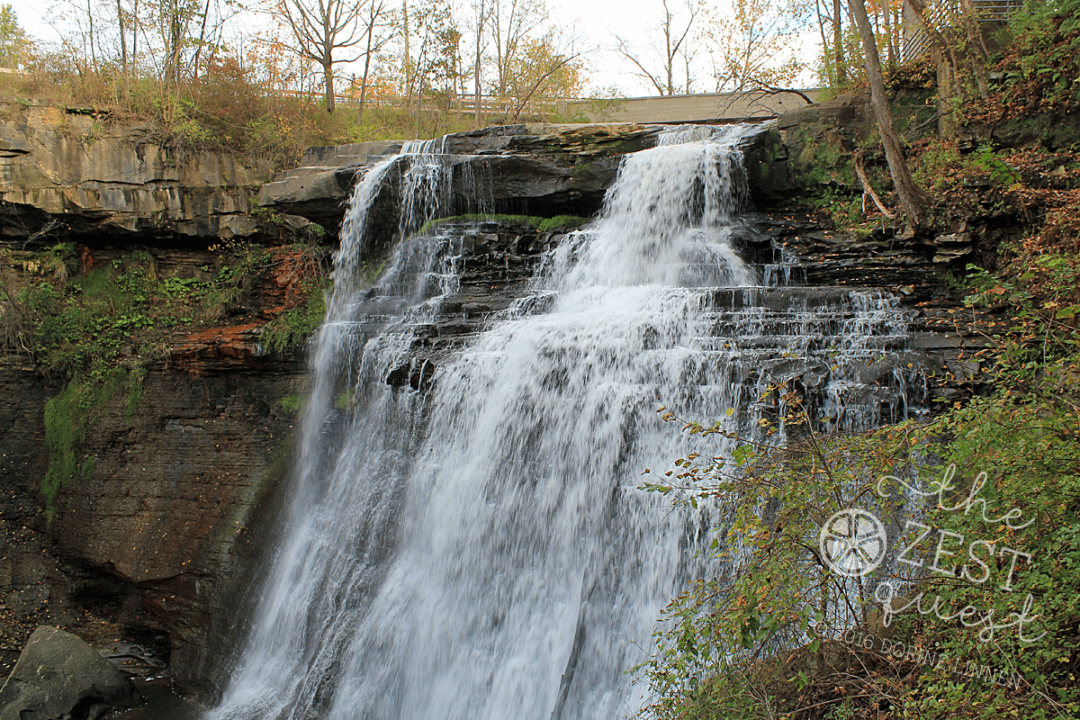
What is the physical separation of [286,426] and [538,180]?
230 inches

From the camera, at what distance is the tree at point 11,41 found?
42.8ft

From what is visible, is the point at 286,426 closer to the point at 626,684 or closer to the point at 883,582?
the point at 626,684

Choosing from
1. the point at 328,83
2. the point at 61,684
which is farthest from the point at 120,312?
the point at 328,83

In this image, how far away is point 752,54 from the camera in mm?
19453

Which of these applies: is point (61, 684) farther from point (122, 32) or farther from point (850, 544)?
point (122, 32)

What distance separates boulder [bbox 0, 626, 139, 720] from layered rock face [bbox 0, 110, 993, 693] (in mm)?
897

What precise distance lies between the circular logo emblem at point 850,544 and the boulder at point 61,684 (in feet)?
26.7

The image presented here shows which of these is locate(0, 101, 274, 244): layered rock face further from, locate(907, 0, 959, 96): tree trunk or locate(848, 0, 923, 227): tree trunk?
locate(907, 0, 959, 96): tree trunk

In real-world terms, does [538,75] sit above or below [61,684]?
above

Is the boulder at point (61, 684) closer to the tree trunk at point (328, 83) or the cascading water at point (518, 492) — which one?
the cascading water at point (518, 492)

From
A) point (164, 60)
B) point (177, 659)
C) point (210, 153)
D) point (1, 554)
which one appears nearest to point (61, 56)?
point (164, 60)

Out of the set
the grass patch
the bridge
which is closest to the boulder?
the grass patch

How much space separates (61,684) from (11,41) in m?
12.8

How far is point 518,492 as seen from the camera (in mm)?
6613
